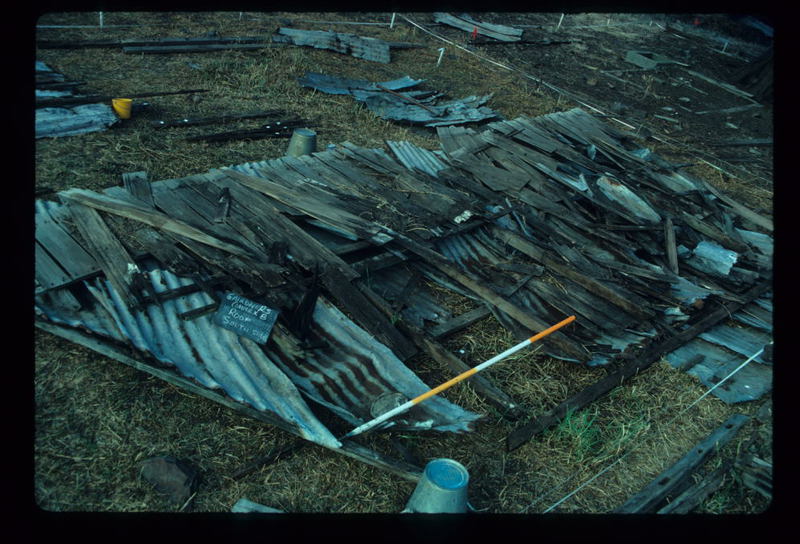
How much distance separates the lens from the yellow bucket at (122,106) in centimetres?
930

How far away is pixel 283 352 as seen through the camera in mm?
5059

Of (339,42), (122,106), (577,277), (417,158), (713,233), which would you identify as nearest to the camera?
(577,277)

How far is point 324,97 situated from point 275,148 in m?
3.08

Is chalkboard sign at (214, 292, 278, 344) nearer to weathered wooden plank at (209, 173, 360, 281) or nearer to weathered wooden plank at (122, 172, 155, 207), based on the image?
weathered wooden plank at (209, 173, 360, 281)

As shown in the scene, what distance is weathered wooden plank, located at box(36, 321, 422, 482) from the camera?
4.30 meters

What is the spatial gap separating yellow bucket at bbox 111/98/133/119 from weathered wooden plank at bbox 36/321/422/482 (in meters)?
5.85

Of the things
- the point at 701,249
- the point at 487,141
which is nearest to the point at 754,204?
the point at 701,249

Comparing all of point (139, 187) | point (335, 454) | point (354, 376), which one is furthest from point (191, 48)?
point (335, 454)

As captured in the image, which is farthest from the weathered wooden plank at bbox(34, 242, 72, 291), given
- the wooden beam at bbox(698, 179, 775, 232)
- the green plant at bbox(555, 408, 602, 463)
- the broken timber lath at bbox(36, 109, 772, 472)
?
the wooden beam at bbox(698, 179, 775, 232)

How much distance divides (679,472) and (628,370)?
1.31m

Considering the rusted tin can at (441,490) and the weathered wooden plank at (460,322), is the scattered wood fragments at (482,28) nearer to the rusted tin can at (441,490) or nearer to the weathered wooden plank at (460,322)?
the weathered wooden plank at (460,322)

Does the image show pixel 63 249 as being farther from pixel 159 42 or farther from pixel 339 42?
pixel 339 42

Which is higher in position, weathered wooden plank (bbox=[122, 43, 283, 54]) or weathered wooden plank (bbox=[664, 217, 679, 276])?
weathered wooden plank (bbox=[122, 43, 283, 54])

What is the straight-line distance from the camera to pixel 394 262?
6.45 meters
